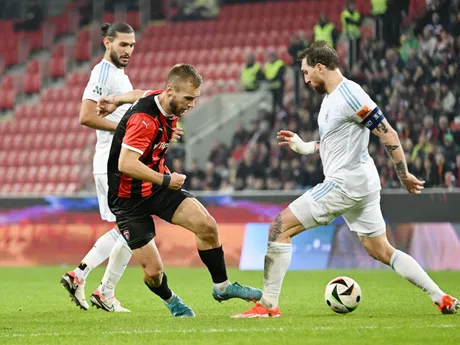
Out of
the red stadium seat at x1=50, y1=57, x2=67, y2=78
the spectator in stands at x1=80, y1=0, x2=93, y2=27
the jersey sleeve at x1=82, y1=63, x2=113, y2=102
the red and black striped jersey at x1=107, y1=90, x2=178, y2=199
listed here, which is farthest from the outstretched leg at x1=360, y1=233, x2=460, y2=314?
the spectator in stands at x1=80, y1=0, x2=93, y2=27

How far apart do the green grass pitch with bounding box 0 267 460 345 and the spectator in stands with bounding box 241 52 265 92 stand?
8.92 m

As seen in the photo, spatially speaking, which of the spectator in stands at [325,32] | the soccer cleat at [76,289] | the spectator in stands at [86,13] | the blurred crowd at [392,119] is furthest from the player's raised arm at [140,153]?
the spectator in stands at [86,13]

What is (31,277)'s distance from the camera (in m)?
14.0

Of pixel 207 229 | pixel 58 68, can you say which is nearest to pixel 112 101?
pixel 207 229

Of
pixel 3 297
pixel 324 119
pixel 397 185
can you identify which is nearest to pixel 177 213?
pixel 324 119

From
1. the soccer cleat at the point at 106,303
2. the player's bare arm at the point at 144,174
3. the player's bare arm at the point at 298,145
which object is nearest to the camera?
the player's bare arm at the point at 144,174

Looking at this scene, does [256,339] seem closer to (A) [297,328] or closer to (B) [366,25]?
(A) [297,328]

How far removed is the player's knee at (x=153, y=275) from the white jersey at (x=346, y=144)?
1.57 m

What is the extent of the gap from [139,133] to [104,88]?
199 cm

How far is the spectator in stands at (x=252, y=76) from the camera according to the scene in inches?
805

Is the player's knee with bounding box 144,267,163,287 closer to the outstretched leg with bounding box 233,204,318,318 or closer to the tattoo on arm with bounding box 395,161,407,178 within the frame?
the outstretched leg with bounding box 233,204,318,318

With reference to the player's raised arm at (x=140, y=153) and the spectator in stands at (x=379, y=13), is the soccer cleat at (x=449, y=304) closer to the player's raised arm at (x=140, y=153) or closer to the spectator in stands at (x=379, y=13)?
the player's raised arm at (x=140, y=153)

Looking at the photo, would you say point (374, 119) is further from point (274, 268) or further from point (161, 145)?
point (161, 145)

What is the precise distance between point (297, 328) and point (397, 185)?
9618 millimetres
